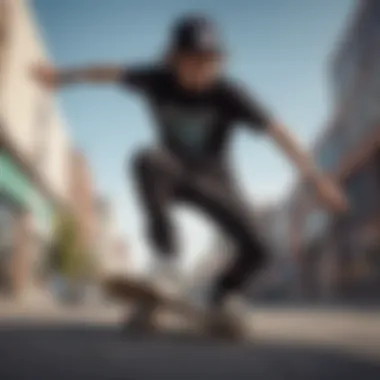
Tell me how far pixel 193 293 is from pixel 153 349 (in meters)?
0.78

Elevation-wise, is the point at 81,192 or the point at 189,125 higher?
the point at 81,192

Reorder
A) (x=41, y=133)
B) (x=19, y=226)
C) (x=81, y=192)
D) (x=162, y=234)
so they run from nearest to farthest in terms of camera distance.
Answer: (x=162, y=234)
(x=19, y=226)
(x=41, y=133)
(x=81, y=192)

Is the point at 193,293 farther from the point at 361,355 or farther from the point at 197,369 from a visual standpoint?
the point at 197,369

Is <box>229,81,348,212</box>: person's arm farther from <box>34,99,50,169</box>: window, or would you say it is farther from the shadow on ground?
<box>34,99,50,169</box>: window

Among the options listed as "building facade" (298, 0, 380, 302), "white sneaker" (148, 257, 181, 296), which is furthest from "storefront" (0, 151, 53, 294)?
"building facade" (298, 0, 380, 302)

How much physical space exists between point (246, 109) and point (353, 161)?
36.9 ft

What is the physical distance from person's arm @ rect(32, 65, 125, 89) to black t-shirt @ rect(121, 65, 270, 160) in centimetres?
5

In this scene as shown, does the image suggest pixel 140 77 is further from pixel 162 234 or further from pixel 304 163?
pixel 304 163

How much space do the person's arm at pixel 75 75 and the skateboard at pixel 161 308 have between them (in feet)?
2.88

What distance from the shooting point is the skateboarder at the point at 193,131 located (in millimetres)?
2064

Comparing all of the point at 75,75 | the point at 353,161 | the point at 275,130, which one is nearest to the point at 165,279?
the point at 275,130

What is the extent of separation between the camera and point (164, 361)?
137 centimetres

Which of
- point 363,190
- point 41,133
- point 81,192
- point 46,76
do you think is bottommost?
point 46,76

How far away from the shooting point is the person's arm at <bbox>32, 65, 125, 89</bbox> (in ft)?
6.89
